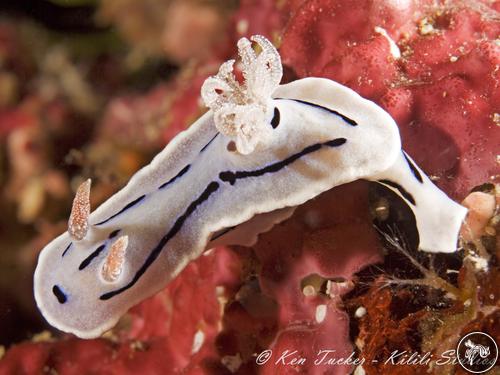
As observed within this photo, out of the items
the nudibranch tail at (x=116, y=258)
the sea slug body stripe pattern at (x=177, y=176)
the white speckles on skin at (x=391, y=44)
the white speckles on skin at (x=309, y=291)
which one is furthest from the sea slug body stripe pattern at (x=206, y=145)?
the white speckles on skin at (x=309, y=291)

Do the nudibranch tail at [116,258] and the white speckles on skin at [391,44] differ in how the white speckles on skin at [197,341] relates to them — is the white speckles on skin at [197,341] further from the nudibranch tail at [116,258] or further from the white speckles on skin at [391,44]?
the white speckles on skin at [391,44]

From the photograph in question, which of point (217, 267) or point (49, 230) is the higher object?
point (217, 267)

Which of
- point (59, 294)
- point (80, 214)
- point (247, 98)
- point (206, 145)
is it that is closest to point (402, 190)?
point (247, 98)

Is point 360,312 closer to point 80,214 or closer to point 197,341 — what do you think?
point 197,341

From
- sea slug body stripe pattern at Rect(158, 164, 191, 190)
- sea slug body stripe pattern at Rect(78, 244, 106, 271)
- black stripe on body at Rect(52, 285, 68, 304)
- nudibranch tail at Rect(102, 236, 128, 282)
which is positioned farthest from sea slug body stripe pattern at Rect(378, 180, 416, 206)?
black stripe on body at Rect(52, 285, 68, 304)

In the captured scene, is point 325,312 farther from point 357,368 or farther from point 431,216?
point 431,216

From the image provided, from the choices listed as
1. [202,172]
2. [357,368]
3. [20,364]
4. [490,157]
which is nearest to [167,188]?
[202,172]
